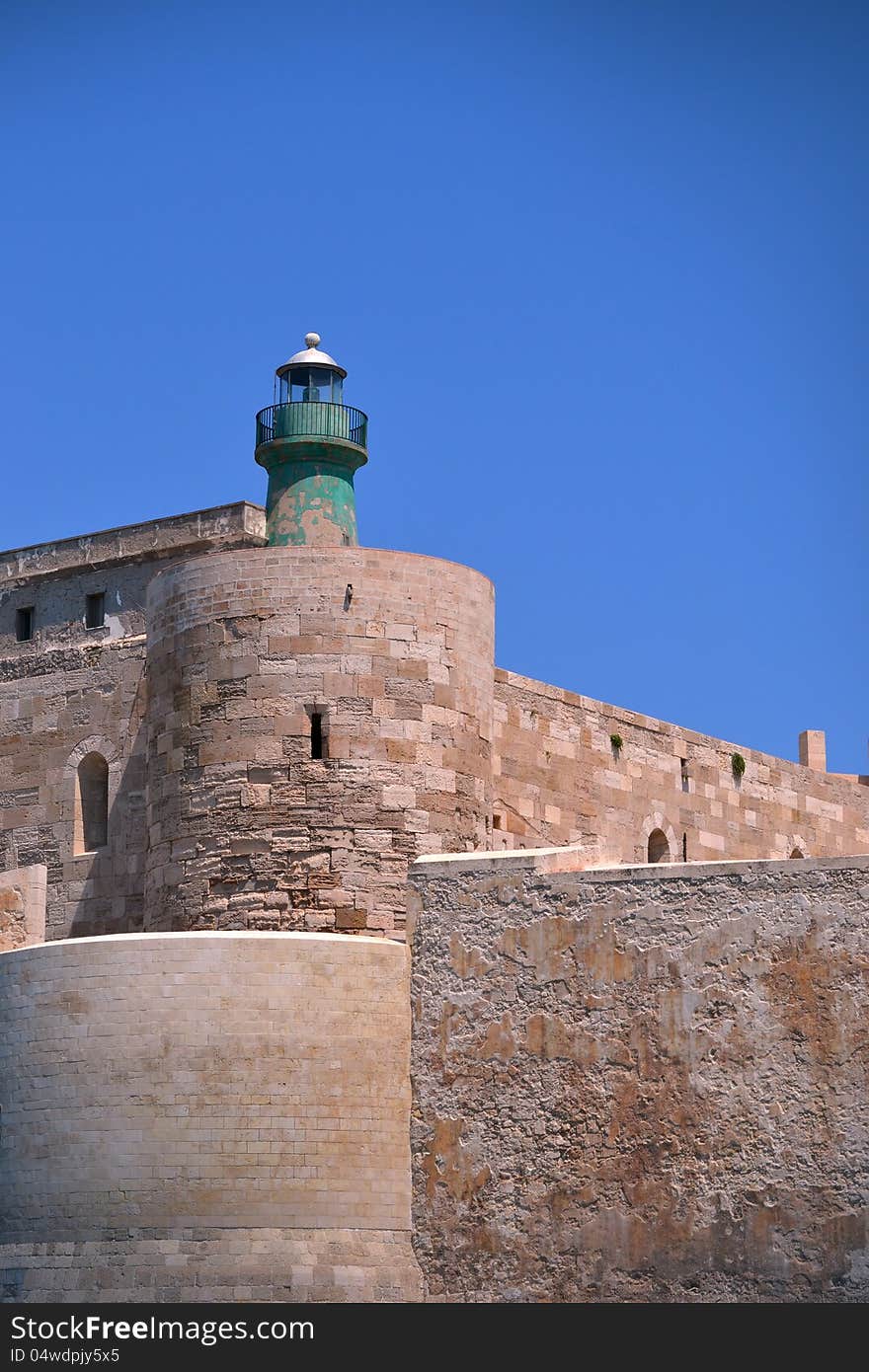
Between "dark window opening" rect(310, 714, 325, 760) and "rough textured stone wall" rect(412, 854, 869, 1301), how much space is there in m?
1.77

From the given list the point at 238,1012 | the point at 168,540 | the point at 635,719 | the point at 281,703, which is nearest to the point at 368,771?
the point at 281,703

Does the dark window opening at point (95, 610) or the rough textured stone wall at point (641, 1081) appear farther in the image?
the dark window opening at point (95, 610)

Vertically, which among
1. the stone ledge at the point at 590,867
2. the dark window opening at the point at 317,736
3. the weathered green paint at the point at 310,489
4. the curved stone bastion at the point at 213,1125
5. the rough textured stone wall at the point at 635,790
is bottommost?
the curved stone bastion at the point at 213,1125

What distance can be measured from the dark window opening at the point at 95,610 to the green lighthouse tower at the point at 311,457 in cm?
374

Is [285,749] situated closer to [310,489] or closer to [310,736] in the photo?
[310,736]

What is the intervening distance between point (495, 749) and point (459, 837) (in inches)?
130

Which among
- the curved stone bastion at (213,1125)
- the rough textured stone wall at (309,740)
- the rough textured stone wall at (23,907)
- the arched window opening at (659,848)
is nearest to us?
the curved stone bastion at (213,1125)

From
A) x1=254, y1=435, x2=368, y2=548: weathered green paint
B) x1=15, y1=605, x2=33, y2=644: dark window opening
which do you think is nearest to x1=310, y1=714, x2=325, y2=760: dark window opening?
x1=254, y1=435, x2=368, y2=548: weathered green paint

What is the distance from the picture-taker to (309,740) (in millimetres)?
26281

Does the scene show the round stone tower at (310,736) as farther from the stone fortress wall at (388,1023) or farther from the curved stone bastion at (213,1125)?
the curved stone bastion at (213,1125)

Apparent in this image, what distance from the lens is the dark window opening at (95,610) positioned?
3728 cm

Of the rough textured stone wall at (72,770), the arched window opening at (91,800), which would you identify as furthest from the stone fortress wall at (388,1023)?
the arched window opening at (91,800)

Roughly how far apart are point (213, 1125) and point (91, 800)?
7366 mm

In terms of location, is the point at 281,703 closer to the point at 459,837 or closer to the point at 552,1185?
the point at 459,837
